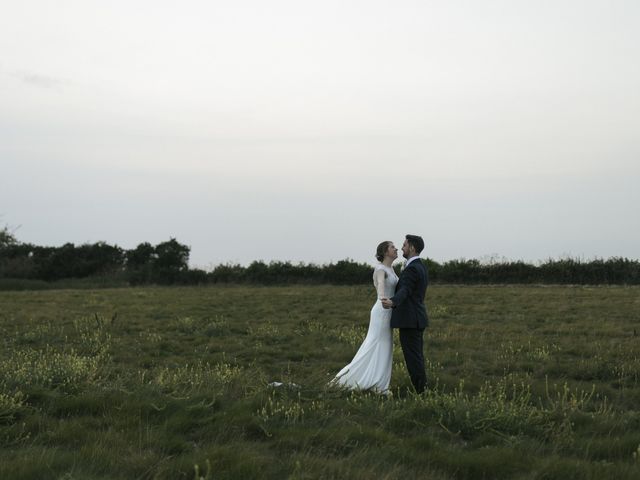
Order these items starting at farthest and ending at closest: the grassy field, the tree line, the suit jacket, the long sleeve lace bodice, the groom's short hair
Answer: the tree line, the long sleeve lace bodice, the groom's short hair, the suit jacket, the grassy field

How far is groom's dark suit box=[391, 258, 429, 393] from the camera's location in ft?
28.5

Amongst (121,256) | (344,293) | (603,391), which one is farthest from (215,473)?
(121,256)

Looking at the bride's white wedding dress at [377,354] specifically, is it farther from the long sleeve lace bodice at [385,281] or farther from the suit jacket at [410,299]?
the suit jacket at [410,299]

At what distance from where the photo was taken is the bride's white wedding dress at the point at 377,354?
895 cm

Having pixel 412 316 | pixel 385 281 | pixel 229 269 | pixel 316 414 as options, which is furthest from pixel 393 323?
pixel 229 269

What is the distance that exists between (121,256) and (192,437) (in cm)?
5213

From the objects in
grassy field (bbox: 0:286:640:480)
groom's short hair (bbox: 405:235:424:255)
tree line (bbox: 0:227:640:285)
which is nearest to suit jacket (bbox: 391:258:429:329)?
groom's short hair (bbox: 405:235:424:255)

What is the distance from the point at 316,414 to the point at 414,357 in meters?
2.37

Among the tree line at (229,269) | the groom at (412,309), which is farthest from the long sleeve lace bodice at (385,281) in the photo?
the tree line at (229,269)

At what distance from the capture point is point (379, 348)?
9.15 metres

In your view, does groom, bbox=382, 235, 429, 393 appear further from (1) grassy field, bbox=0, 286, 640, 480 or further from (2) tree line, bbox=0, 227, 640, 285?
(2) tree line, bbox=0, 227, 640, 285

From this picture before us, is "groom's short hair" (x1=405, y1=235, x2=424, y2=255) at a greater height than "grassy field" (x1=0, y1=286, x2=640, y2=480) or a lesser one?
greater

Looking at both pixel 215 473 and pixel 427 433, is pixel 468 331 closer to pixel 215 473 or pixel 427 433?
pixel 427 433

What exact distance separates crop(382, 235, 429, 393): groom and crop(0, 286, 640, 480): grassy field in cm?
49
